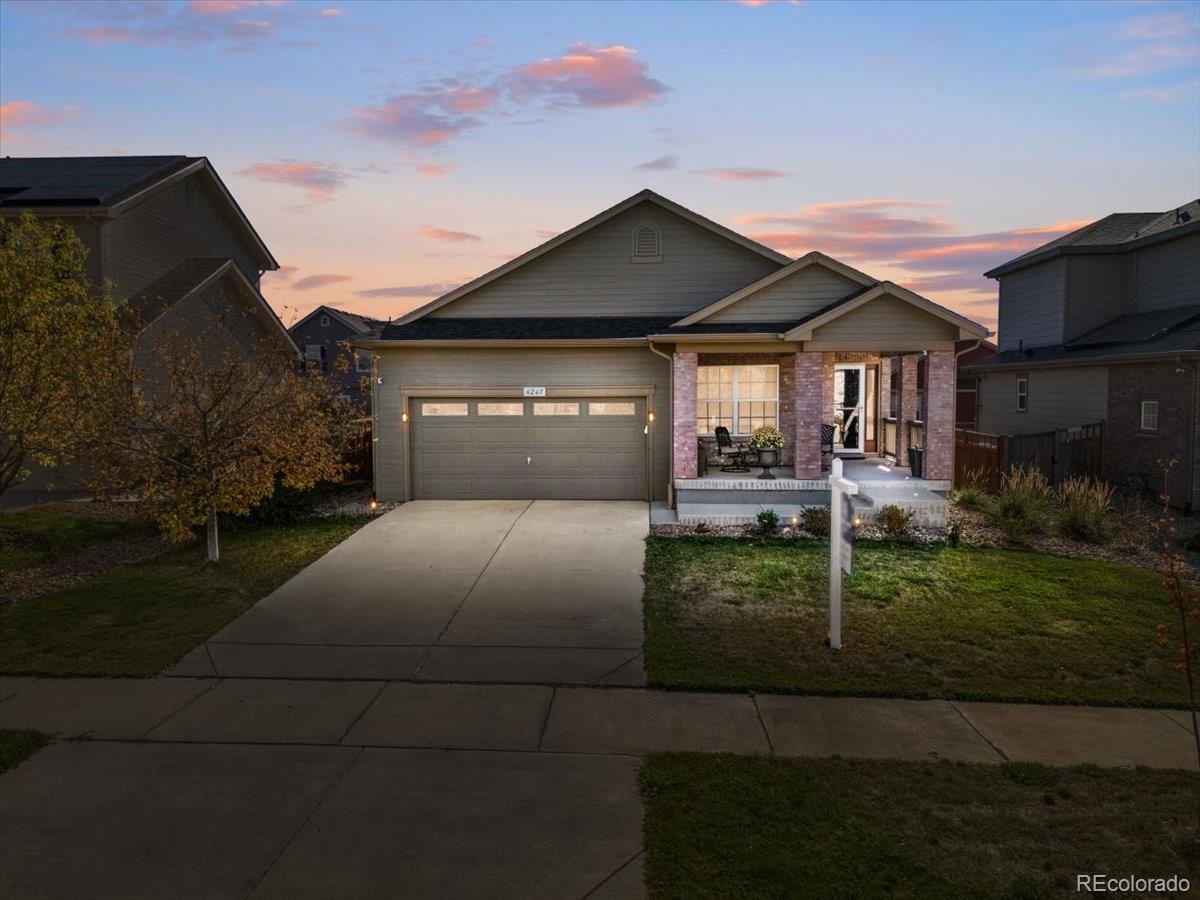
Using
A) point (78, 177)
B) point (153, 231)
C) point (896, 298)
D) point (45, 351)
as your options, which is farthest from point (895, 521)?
point (78, 177)

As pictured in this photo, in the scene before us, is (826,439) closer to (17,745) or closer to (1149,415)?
(1149,415)

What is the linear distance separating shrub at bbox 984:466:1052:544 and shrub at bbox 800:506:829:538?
306 cm

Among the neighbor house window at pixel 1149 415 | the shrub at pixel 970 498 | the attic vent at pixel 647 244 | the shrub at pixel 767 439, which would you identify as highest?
the attic vent at pixel 647 244

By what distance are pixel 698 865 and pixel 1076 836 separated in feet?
7.81

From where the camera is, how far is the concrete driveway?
26.5 feet

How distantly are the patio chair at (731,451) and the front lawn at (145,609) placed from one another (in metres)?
8.40

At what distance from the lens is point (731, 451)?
17656 millimetres

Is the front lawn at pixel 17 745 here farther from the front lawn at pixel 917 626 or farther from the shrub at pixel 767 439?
the shrub at pixel 767 439

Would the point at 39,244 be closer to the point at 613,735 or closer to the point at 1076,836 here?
the point at 613,735

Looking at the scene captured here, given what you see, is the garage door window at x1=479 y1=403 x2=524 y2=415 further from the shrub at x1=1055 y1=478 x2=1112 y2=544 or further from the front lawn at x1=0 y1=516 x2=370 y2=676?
the shrub at x1=1055 y1=478 x2=1112 y2=544

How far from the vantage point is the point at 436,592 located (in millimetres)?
10875

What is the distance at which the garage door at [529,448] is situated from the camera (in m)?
17.9

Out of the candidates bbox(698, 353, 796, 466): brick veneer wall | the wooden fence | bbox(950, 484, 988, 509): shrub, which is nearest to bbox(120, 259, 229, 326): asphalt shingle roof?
bbox(698, 353, 796, 466): brick veneer wall

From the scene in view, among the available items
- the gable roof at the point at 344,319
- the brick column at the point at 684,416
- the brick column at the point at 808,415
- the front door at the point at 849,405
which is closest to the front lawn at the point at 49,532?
the brick column at the point at 684,416
